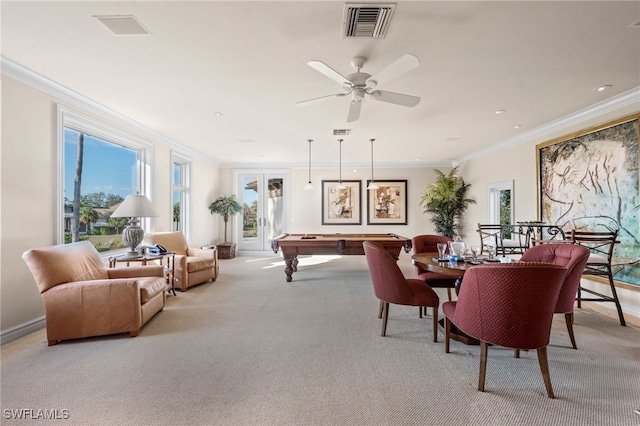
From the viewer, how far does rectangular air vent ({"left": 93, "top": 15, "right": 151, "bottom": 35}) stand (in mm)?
2012

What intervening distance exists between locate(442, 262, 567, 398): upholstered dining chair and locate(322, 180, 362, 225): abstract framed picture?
245 inches

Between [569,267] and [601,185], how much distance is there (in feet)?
7.86

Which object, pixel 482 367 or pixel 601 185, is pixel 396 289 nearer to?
pixel 482 367

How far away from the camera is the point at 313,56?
2.52m

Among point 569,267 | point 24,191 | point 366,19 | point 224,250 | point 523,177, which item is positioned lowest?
point 224,250

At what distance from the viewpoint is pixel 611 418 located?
1687 mm

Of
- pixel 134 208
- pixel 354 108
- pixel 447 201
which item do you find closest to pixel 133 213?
pixel 134 208

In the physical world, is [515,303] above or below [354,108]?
below

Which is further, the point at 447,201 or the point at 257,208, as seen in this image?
the point at 257,208

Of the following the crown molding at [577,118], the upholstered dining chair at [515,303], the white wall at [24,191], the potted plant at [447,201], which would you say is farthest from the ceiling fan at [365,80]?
the potted plant at [447,201]

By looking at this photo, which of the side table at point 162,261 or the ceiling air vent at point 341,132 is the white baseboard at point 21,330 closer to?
the side table at point 162,261

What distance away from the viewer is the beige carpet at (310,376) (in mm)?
1719

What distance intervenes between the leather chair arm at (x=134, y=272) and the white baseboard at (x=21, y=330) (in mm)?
779

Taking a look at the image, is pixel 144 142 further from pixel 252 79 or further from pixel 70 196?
pixel 252 79
